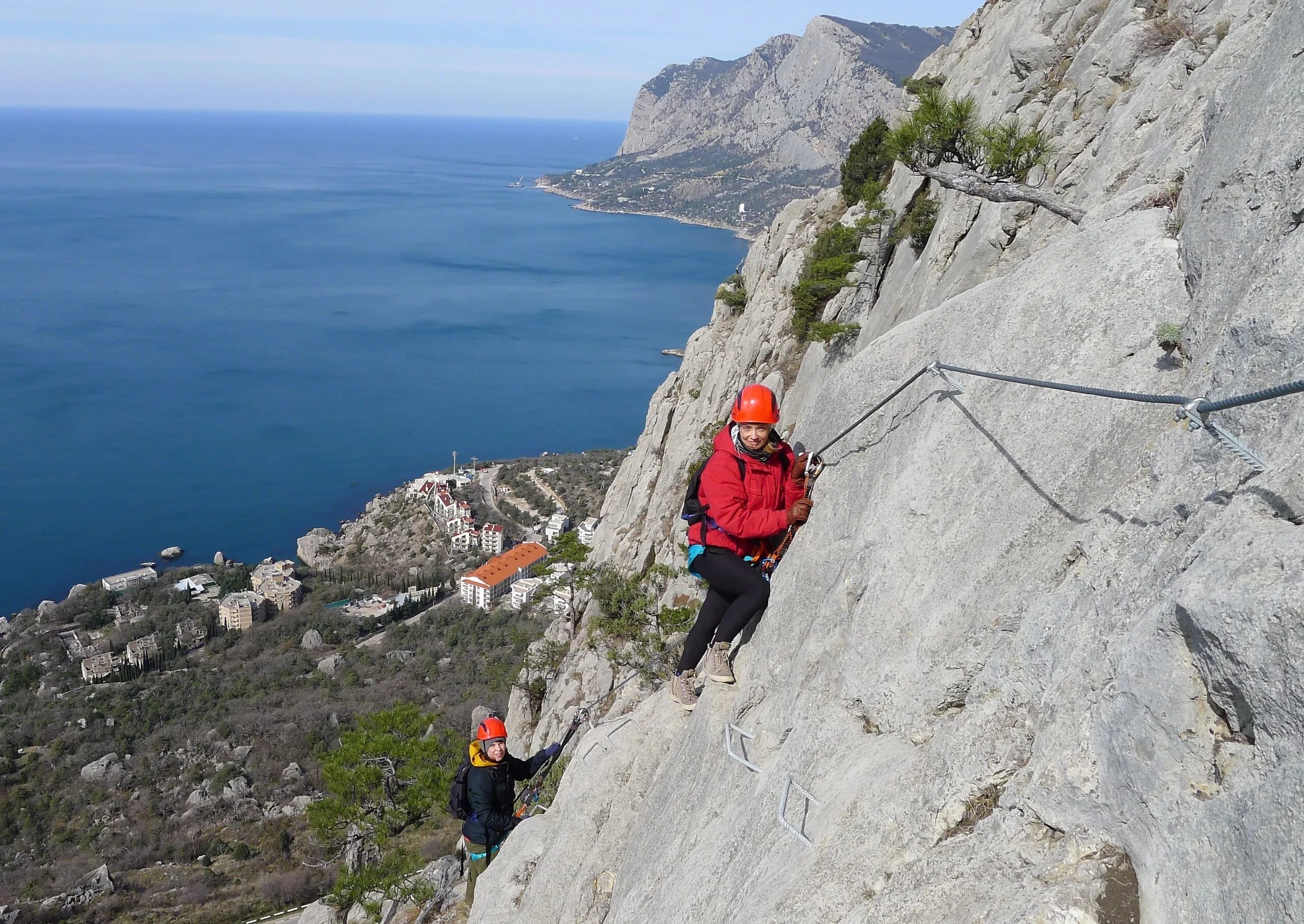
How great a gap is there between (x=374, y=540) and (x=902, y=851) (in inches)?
2069

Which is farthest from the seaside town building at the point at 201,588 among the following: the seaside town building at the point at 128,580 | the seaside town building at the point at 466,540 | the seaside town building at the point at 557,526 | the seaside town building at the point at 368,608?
the seaside town building at the point at 557,526

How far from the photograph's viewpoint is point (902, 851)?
3232mm

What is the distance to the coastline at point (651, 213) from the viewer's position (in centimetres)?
14675

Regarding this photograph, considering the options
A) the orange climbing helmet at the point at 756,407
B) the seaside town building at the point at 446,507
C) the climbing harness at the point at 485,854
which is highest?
the orange climbing helmet at the point at 756,407

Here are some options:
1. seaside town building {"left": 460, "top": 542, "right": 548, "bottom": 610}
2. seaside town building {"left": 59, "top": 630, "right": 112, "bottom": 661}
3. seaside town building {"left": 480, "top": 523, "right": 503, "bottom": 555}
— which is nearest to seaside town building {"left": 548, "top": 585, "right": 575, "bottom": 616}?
seaside town building {"left": 460, "top": 542, "right": 548, "bottom": 610}

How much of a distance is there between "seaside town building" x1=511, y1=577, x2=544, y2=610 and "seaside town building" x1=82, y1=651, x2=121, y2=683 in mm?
18622

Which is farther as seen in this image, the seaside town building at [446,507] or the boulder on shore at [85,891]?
the seaside town building at [446,507]

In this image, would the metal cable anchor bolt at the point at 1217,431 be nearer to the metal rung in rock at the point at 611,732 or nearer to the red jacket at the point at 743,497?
the red jacket at the point at 743,497

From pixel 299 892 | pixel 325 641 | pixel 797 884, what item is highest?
pixel 797 884

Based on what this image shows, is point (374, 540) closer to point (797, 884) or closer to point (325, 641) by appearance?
point (325, 641)

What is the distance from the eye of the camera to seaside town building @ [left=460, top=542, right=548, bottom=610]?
44.1 m

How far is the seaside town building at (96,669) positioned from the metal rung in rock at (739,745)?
4273 centimetres

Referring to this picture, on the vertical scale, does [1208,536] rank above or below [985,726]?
above

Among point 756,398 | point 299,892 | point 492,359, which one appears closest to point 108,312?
point 492,359
